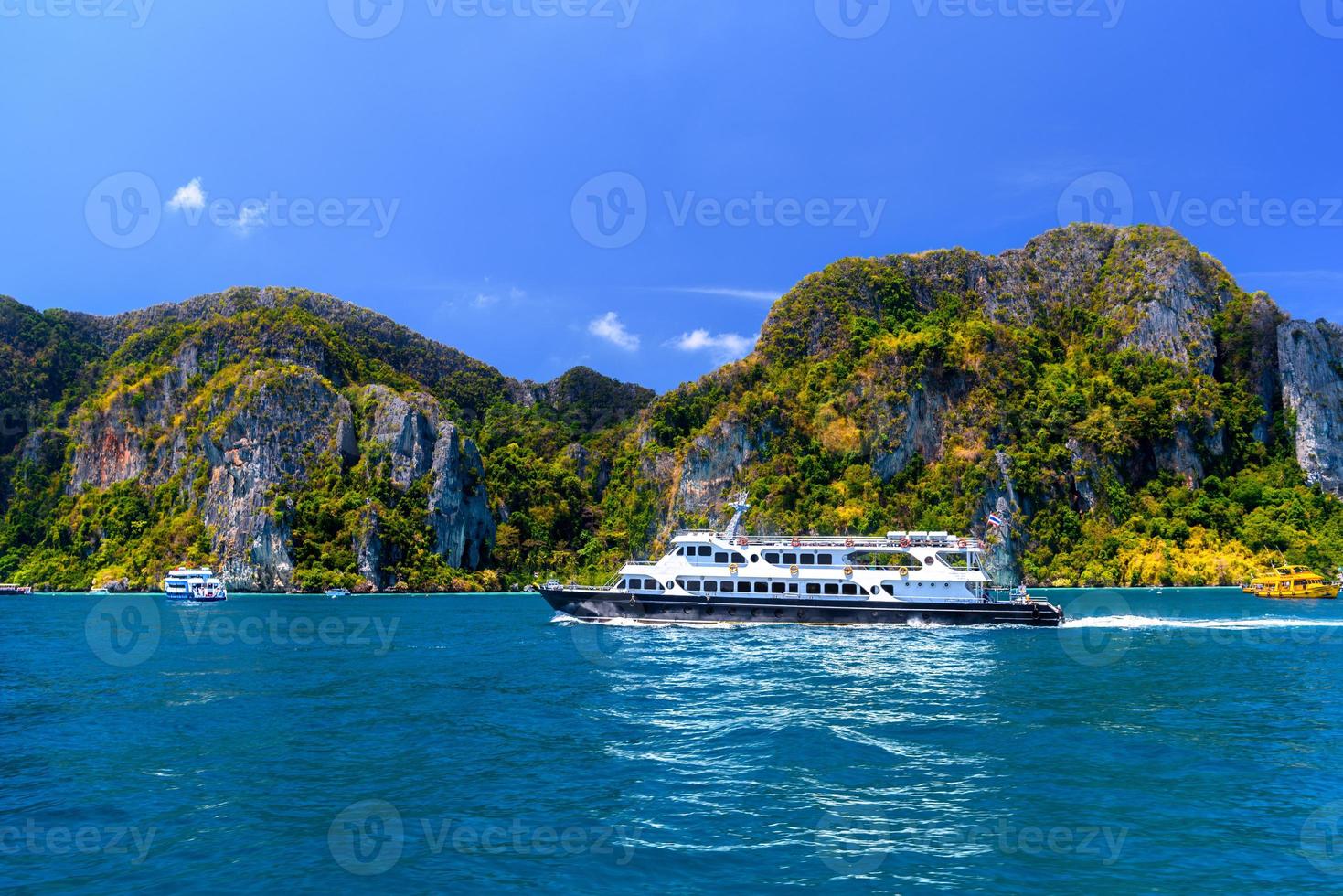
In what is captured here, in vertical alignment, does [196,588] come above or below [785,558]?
below

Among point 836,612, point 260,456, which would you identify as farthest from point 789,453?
point 836,612

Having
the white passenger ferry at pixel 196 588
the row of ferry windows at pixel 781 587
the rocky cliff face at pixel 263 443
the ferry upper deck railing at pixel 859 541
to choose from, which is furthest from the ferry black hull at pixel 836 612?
the rocky cliff face at pixel 263 443

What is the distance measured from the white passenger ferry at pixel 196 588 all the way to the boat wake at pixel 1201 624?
88448 millimetres

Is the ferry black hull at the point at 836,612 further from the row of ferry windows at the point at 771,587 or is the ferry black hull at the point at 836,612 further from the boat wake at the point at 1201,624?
the boat wake at the point at 1201,624

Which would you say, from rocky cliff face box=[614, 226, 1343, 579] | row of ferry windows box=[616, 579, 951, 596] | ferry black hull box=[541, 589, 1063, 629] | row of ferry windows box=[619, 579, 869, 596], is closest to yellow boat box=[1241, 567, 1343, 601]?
rocky cliff face box=[614, 226, 1343, 579]

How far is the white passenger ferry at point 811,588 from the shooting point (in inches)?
2094

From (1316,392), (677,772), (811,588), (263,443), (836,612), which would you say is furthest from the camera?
(1316,392)

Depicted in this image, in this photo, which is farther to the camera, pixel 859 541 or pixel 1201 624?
pixel 1201 624

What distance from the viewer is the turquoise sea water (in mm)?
14703

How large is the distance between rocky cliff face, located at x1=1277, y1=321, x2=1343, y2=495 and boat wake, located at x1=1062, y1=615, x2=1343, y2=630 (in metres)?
96.6

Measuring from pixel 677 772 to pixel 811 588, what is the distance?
1380 inches

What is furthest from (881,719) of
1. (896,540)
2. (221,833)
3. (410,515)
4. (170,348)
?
(170,348)

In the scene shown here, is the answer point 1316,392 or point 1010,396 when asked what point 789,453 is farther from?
point 1316,392

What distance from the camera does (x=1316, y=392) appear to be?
141875 millimetres
